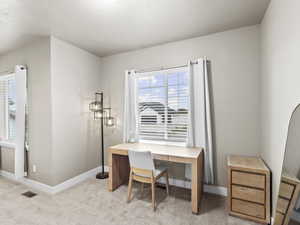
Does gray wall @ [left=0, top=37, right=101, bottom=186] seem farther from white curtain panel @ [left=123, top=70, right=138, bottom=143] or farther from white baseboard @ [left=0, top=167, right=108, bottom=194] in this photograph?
white curtain panel @ [left=123, top=70, right=138, bottom=143]

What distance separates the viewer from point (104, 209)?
2.13 metres

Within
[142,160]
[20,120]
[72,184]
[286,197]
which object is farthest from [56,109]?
[286,197]

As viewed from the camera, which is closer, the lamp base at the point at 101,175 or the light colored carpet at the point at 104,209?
the light colored carpet at the point at 104,209

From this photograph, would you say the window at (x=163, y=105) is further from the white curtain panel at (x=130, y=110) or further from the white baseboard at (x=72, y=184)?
the white baseboard at (x=72, y=184)

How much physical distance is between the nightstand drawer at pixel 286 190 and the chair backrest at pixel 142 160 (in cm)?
137

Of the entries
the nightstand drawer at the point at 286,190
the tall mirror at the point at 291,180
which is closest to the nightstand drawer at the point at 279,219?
the tall mirror at the point at 291,180

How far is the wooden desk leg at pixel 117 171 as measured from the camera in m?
2.64

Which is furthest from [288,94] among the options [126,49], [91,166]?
[91,166]

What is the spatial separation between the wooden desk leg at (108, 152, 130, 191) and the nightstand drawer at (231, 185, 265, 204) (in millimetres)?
1861

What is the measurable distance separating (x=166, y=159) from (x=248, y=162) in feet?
3.62

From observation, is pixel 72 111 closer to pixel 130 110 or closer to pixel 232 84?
pixel 130 110

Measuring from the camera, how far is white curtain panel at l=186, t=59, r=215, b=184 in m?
2.45

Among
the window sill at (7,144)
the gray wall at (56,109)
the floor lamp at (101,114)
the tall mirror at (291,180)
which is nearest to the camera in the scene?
the tall mirror at (291,180)

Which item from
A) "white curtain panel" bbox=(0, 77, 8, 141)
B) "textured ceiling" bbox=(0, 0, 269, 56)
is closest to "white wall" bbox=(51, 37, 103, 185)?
"textured ceiling" bbox=(0, 0, 269, 56)
